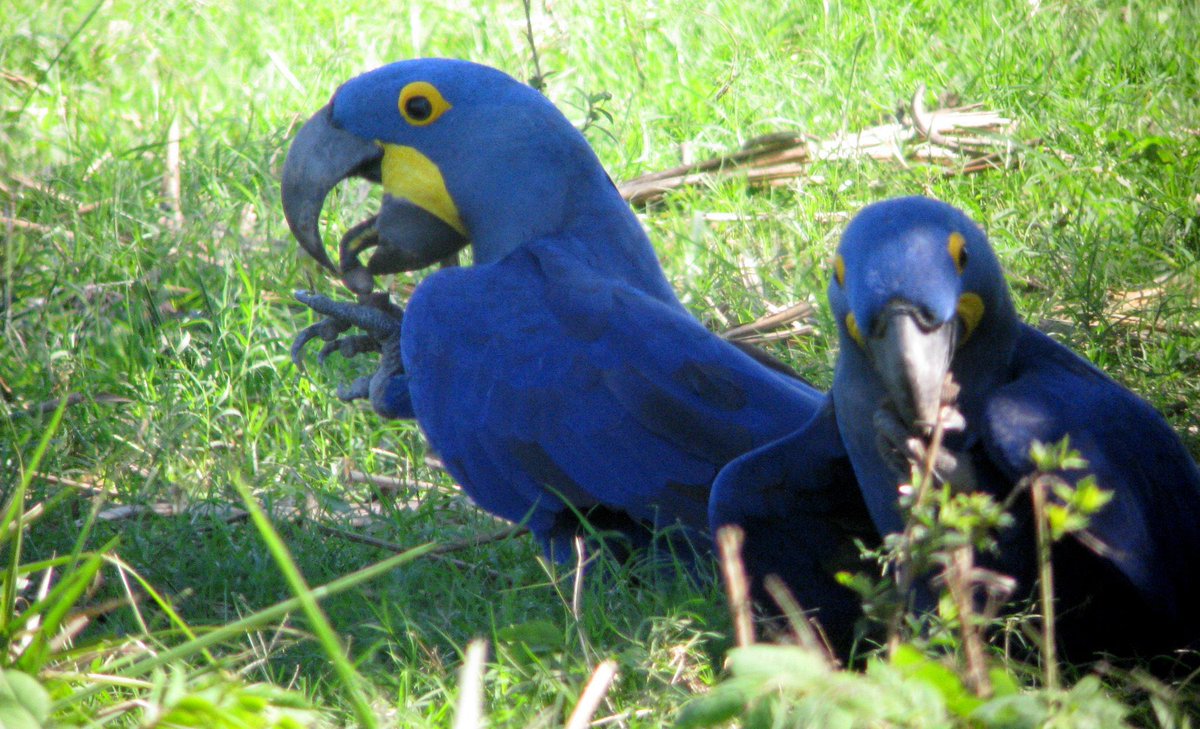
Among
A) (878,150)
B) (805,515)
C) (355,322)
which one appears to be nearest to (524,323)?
(355,322)

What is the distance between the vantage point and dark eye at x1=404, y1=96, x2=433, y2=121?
2867 mm

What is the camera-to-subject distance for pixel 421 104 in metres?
2.87

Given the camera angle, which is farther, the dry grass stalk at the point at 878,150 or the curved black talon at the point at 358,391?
the dry grass stalk at the point at 878,150

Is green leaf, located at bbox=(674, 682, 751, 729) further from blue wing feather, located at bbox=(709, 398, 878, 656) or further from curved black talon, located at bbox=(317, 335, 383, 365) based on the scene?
curved black talon, located at bbox=(317, 335, 383, 365)

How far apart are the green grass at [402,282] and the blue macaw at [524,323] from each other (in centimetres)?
24

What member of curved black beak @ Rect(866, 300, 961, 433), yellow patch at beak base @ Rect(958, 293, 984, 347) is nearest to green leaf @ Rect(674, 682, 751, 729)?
curved black beak @ Rect(866, 300, 961, 433)

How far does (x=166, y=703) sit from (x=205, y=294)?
2193 millimetres

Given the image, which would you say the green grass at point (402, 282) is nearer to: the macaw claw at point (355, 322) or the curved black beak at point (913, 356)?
the macaw claw at point (355, 322)

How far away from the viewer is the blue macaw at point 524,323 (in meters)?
2.54

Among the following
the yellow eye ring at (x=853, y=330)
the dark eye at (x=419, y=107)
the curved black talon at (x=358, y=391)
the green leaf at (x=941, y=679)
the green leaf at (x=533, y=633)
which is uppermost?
the dark eye at (x=419, y=107)

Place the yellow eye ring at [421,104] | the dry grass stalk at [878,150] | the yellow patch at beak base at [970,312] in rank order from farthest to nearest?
the dry grass stalk at [878,150] → the yellow eye ring at [421,104] → the yellow patch at beak base at [970,312]

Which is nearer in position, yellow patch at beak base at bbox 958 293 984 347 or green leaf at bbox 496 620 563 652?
yellow patch at beak base at bbox 958 293 984 347

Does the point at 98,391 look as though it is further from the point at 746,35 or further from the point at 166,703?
the point at 746,35

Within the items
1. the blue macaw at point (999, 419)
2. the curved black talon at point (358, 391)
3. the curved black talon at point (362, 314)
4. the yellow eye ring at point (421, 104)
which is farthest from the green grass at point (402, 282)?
the yellow eye ring at point (421, 104)
